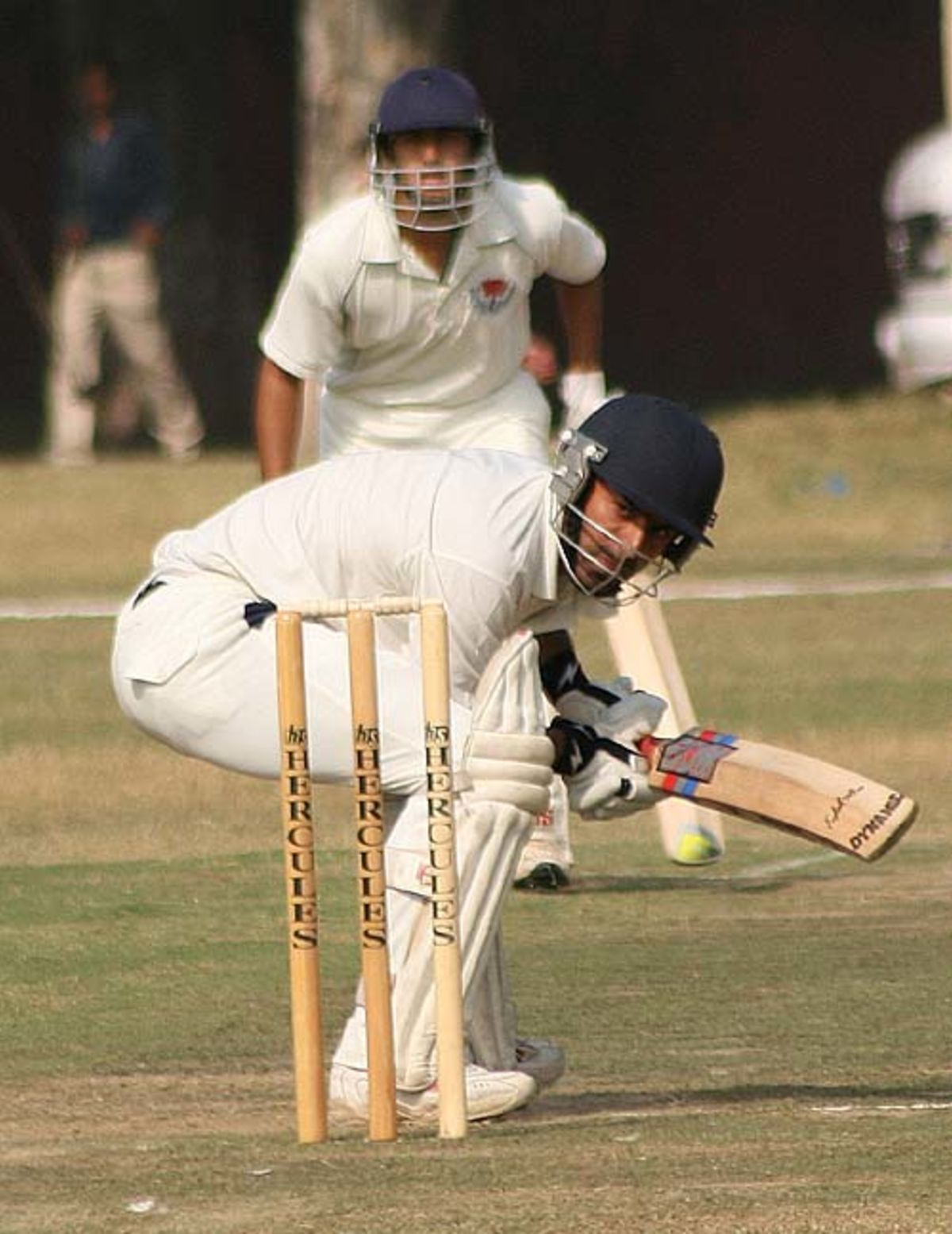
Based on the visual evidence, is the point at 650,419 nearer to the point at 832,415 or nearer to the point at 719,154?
the point at 832,415

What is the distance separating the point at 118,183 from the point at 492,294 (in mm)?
11037

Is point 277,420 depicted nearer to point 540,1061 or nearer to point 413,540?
point 540,1061

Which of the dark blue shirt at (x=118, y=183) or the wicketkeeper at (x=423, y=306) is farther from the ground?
the wicketkeeper at (x=423, y=306)

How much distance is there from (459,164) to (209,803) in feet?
7.79

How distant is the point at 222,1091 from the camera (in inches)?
238

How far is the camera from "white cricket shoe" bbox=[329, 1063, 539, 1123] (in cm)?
560

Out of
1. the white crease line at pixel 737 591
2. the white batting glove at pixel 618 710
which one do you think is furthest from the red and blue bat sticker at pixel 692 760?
the white crease line at pixel 737 591

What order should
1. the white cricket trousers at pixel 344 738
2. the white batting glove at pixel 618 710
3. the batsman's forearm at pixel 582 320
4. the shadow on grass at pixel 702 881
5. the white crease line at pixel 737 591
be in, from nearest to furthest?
1. the white cricket trousers at pixel 344 738
2. the white batting glove at pixel 618 710
3. the shadow on grass at pixel 702 881
4. the batsman's forearm at pixel 582 320
5. the white crease line at pixel 737 591

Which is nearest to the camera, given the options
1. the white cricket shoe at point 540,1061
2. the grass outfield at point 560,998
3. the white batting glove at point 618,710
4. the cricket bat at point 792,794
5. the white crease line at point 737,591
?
the grass outfield at point 560,998

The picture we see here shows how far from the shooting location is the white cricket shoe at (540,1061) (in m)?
5.90

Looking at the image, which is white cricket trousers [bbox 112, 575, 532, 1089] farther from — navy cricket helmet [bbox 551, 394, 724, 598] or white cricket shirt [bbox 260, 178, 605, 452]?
white cricket shirt [bbox 260, 178, 605, 452]

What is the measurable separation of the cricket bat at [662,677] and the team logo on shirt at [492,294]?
2.62ft

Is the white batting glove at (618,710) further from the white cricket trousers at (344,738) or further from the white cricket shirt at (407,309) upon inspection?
the white cricket shirt at (407,309)

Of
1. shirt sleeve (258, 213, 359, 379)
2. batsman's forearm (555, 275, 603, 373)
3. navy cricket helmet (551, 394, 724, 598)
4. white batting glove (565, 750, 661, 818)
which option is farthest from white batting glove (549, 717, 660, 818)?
batsman's forearm (555, 275, 603, 373)
